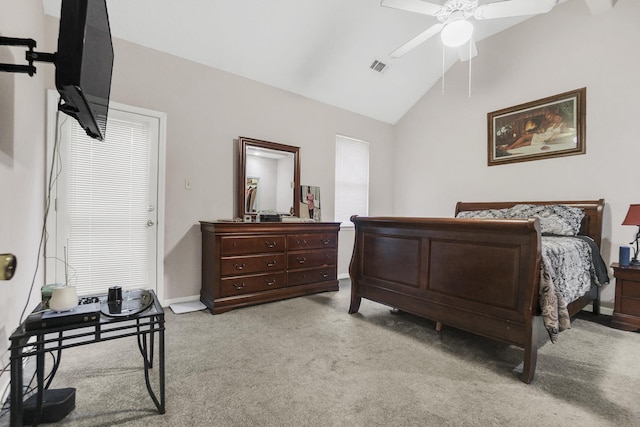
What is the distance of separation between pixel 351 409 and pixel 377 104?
4.28m

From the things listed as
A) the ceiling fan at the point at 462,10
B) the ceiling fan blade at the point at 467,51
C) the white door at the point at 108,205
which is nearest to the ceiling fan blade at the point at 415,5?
the ceiling fan at the point at 462,10

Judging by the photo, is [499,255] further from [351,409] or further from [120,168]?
[120,168]

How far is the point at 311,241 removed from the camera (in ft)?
11.8

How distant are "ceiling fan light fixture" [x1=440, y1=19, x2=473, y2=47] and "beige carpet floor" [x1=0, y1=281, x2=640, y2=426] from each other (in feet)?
8.02

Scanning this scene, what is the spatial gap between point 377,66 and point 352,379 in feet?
12.7

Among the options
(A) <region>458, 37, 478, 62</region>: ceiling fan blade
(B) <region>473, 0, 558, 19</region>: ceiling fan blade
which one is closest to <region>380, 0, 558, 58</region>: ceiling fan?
(B) <region>473, 0, 558, 19</region>: ceiling fan blade

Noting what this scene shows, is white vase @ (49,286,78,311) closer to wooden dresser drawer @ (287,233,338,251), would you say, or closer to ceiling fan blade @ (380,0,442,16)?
wooden dresser drawer @ (287,233,338,251)

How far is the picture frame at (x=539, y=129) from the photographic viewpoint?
10.7 ft

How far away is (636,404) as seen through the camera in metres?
1.55

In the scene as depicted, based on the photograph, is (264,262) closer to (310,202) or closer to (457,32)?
(310,202)

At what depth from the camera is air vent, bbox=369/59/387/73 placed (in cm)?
400

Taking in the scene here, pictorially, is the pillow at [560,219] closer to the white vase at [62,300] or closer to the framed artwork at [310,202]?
the framed artwork at [310,202]

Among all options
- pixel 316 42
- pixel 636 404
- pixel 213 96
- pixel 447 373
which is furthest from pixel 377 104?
pixel 636 404

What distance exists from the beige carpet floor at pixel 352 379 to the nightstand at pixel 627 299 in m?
0.14
